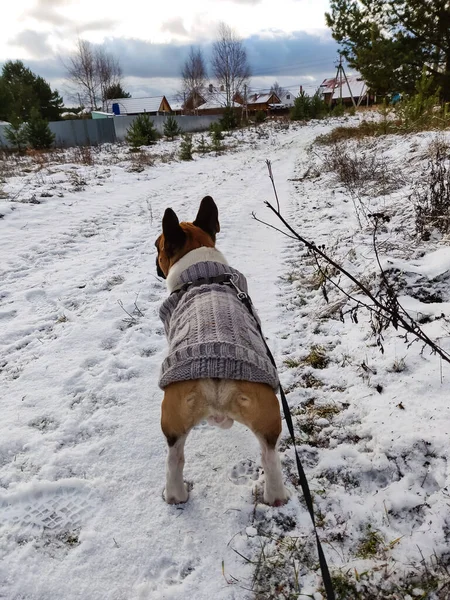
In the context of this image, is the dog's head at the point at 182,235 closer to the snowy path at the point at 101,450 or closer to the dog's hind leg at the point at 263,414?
the snowy path at the point at 101,450

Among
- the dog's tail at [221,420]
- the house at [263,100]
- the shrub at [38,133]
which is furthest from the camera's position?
the house at [263,100]

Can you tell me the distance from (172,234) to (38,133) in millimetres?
22048

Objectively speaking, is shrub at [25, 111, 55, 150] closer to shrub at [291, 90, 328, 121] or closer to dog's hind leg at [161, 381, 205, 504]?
dog's hind leg at [161, 381, 205, 504]

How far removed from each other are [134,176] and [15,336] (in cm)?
1044

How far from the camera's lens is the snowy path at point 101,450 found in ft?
6.23

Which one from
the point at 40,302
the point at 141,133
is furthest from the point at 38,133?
the point at 40,302

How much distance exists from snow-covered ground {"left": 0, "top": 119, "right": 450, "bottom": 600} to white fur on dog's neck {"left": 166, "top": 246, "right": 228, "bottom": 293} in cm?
104

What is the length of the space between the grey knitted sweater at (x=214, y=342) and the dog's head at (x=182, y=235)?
2.09ft

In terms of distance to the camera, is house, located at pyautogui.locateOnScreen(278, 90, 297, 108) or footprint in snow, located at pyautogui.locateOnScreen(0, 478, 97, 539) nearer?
footprint in snow, located at pyautogui.locateOnScreen(0, 478, 97, 539)

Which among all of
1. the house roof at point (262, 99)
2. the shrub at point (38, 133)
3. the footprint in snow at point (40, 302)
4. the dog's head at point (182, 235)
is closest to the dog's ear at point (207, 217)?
the dog's head at point (182, 235)

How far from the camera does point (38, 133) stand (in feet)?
66.6

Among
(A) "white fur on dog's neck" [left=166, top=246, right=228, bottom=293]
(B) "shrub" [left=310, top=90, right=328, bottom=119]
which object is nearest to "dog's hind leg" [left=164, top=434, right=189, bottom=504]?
(A) "white fur on dog's neck" [left=166, top=246, right=228, bottom=293]

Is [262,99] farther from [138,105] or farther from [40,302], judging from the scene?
[40,302]

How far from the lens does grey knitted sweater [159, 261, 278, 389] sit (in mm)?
1835
